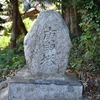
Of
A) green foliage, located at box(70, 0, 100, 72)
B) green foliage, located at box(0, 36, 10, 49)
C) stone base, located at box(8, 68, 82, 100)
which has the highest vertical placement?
green foliage, located at box(70, 0, 100, 72)

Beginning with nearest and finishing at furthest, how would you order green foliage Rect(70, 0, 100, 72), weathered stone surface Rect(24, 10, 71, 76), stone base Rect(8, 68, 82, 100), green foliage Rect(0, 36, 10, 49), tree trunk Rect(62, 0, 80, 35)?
stone base Rect(8, 68, 82, 100) < weathered stone surface Rect(24, 10, 71, 76) < green foliage Rect(70, 0, 100, 72) < tree trunk Rect(62, 0, 80, 35) < green foliage Rect(0, 36, 10, 49)

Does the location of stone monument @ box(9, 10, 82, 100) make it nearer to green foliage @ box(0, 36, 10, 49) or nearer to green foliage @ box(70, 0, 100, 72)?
green foliage @ box(70, 0, 100, 72)

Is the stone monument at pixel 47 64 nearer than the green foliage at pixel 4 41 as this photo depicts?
Yes

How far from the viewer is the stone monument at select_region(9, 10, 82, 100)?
7.84ft

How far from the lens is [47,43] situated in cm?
259

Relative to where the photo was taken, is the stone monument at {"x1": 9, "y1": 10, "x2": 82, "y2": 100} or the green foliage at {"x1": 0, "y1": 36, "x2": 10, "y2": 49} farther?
the green foliage at {"x1": 0, "y1": 36, "x2": 10, "y2": 49}

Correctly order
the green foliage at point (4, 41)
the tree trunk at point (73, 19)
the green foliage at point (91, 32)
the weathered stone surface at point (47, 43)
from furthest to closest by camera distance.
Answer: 1. the green foliage at point (4, 41)
2. the tree trunk at point (73, 19)
3. the green foliage at point (91, 32)
4. the weathered stone surface at point (47, 43)

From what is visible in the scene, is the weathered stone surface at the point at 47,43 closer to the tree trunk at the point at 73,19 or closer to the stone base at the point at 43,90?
the stone base at the point at 43,90

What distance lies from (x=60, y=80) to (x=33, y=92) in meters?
0.55

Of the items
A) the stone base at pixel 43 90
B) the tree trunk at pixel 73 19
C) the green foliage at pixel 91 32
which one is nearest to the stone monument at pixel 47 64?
the stone base at pixel 43 90

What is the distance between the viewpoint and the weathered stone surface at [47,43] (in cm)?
256

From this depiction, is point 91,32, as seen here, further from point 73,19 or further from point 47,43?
point 73,19

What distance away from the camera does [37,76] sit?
8.70ft

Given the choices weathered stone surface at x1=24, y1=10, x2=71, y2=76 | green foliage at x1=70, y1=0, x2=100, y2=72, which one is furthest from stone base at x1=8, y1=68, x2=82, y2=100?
green foliage at x1=70, y1=0, x2=100, y2=72
